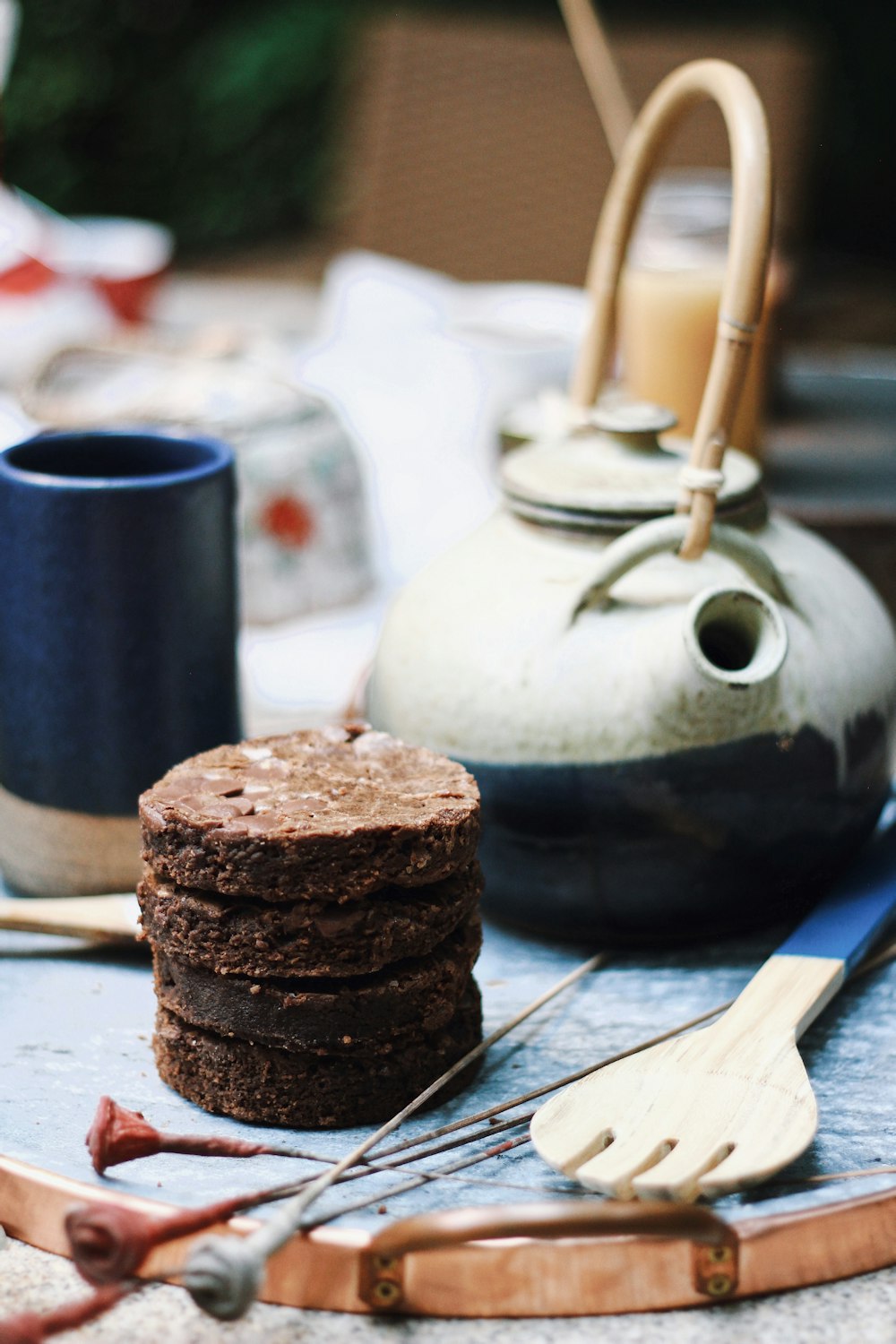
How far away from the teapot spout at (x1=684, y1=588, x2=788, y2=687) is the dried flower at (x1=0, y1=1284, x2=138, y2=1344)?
1.37ft

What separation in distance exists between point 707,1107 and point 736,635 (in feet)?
0.93

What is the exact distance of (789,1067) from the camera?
0.70m

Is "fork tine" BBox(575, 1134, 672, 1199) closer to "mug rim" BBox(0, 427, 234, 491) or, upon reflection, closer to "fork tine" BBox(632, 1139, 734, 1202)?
"fork tine" BBox(632, 1139, 734, 1202)

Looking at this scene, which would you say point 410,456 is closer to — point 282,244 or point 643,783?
point 643,783

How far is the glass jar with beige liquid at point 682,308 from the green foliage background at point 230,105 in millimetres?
Result: 2945

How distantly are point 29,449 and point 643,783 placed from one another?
0.42m

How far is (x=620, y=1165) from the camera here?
2.05 feet

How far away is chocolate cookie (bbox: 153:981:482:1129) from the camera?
70 cm

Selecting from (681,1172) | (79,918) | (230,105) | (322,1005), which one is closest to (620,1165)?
(681,1172)

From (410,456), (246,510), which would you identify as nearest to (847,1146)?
(246,510)

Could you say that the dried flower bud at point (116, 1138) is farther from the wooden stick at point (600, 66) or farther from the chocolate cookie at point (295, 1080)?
the wooden stick at point (600, 66)

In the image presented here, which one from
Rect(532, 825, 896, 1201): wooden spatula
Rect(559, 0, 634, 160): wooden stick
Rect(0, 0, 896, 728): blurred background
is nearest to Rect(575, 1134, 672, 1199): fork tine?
Rect(532, 825, 896, 1201): wooden spatula

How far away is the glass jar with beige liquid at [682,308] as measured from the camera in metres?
1.45

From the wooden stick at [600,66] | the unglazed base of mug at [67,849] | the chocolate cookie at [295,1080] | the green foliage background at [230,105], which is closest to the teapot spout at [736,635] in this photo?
the chocolate cookie at [295,1080]
